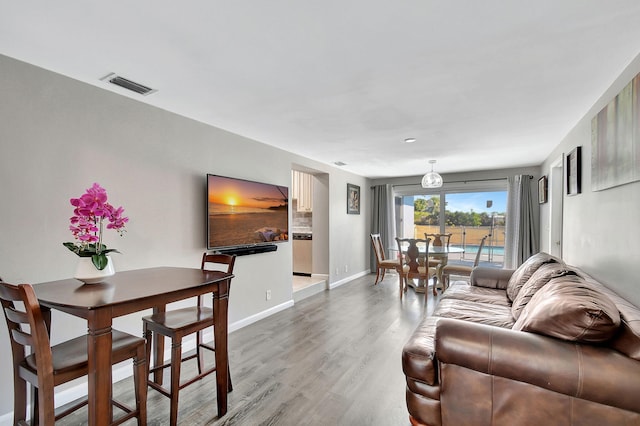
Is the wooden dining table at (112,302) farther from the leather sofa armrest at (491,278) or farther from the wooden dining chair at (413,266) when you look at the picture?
the wooden dining chair at (413,266)

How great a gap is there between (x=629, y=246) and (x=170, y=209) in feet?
11.1

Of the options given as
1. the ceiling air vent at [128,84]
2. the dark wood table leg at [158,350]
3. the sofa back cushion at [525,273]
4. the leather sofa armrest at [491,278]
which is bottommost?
the dark wood table leg at [158,350]

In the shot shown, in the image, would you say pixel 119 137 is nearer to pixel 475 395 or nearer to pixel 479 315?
pixel 475 395

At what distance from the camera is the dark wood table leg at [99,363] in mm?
1429

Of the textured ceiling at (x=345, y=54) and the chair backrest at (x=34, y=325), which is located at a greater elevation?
the textured ceiling at (x=345, y=54)

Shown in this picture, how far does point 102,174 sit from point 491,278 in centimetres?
391

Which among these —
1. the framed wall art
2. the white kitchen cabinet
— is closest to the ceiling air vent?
the framed wall art

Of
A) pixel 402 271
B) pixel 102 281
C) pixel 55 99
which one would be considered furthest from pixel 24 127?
pixel 402 271

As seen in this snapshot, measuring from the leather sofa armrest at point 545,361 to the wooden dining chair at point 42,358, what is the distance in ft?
5.50

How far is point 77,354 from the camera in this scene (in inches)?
62.8

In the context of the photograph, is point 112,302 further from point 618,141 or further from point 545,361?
point 618,141

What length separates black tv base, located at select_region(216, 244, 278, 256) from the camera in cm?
348

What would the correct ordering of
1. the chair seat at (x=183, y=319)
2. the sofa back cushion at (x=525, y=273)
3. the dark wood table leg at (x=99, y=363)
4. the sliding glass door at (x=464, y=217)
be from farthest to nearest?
the sliding glass door at (x=464, y=217), the sofa back cushion at (x=525, y=273), the chair seat at (x=183, y=319), the dark wood table leg at (x=99, y=363)

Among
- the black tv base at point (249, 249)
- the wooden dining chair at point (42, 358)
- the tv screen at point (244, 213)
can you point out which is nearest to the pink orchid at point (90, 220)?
the wooden dining chair at point (42, 358)
